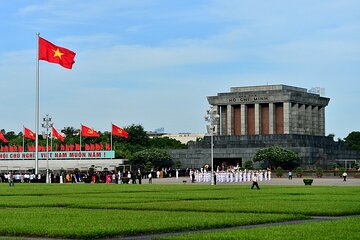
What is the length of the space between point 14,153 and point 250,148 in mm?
39830

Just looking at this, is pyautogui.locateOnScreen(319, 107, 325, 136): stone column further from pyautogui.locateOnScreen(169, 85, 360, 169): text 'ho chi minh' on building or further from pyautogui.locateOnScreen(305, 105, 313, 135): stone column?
pyautogui.locateOnScreen(305, 105, 313, 135): stone column

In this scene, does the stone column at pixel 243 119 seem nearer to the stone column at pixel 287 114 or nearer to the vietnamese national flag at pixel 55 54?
the stone column at pixel 287 114

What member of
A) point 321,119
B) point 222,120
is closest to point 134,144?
point 222,120

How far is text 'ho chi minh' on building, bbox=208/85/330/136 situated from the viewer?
401ft

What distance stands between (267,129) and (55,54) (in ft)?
221

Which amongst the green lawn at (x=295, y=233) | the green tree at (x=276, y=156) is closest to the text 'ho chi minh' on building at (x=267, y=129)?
the green tree at (x=276, y=156)

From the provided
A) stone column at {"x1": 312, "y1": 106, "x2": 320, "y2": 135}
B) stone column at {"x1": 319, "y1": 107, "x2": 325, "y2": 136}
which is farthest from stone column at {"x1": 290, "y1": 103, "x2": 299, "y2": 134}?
stone column at {"x1": 319, "y1": 107, "x2": 325, "y2": 136}

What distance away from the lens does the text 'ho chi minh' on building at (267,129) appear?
115562mm

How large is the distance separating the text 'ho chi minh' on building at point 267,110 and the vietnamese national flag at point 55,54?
6195 centimetres

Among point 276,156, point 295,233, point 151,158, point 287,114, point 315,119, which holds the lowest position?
point 295,233

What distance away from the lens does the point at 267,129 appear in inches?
4990

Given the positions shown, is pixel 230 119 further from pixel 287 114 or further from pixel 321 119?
pixel 321 119

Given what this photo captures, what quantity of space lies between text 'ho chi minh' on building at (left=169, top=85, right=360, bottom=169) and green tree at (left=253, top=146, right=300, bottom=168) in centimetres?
432

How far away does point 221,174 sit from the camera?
3324 inches
